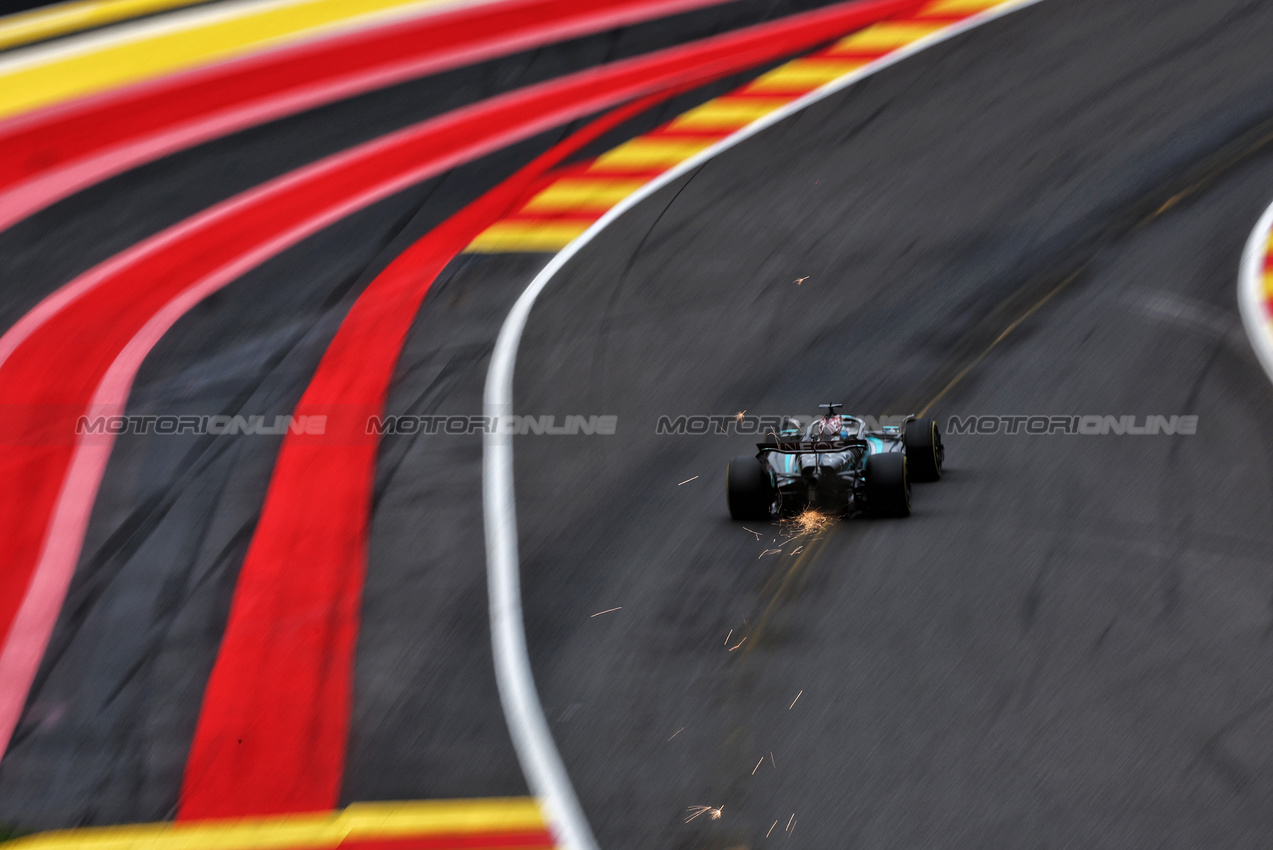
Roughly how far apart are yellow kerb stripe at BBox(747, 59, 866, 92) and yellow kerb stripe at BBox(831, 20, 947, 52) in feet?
2.03

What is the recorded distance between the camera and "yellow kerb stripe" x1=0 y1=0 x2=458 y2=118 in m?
21.5

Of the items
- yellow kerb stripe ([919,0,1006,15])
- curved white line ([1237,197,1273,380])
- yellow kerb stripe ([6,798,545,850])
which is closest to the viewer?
yellow kerb stripe ([6,798,545,850])

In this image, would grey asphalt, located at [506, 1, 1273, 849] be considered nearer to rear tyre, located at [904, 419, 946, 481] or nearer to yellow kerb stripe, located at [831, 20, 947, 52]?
rear tyre, located at [904, 419, 946, 481]

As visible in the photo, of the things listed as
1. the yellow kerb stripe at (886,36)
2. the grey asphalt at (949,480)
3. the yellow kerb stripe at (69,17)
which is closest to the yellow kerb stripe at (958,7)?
the yellow kerb stripe at (886,36)

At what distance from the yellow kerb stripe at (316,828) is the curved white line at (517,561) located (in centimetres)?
25

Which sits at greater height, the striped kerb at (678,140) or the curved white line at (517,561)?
the striped kerb at (678,140)

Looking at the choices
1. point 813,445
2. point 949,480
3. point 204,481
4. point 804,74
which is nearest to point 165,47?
point 804,74

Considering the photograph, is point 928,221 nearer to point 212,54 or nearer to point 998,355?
point 998,355

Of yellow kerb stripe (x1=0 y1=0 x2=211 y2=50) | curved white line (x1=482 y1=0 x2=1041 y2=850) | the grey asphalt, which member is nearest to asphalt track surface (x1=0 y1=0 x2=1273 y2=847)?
the grey asphalt

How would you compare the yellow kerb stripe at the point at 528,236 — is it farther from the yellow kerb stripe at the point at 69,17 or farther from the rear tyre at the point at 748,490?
the yellow kerb stripe at the point at 69,17

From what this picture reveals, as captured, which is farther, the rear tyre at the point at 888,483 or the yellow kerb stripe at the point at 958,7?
the yellow kerb stripe at the point at 958,7

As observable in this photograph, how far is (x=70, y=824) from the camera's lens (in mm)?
8180

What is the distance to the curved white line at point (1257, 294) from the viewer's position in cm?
1430

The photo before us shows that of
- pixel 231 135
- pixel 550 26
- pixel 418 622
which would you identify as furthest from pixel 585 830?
pixel 550 26
